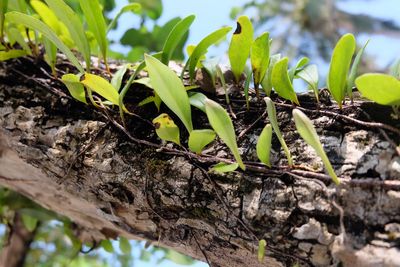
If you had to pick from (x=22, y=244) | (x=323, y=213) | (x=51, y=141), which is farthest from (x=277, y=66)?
(x=22, y=244)

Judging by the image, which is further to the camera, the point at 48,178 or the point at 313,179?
the point at 48,178

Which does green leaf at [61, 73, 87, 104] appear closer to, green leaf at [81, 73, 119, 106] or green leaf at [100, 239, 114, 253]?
green leaf at [81, 73, 119, 106]

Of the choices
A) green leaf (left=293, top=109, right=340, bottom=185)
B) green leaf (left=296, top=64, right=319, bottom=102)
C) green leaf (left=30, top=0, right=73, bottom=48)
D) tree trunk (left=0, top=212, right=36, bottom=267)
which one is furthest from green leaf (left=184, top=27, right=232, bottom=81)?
tree trunk (left=0, top=212, right=36, bottom=267)

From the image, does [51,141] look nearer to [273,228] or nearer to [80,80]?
[80,80]

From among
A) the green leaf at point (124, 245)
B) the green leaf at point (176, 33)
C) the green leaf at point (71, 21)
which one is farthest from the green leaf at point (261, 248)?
the green leaf at point (124, 245)

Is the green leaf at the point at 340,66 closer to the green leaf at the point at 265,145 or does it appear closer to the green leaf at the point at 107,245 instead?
the green leaf at the point at 265,145

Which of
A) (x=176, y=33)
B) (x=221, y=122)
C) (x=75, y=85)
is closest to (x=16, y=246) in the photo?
(x=75, y=85)
